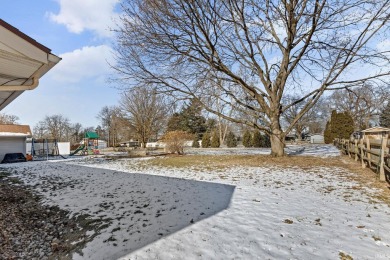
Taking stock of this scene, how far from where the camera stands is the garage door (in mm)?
20062

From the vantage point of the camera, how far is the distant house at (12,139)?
20.0 m

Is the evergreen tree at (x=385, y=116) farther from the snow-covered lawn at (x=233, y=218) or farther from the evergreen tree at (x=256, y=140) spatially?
the snow-covered lawn at (x=233, y=218)

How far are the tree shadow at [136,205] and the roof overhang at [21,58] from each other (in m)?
2.73

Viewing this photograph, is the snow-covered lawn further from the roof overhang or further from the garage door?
the garage door

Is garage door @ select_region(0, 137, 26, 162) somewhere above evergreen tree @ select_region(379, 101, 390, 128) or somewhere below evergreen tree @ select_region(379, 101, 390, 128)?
below

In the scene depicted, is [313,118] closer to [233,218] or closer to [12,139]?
[12,139]

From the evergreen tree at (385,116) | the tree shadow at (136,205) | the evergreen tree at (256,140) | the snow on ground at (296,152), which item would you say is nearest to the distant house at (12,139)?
the snow on ground at (296,152)

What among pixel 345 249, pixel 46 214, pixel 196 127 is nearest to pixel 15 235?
pixel 46 214

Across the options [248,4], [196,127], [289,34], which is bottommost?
[196,127]

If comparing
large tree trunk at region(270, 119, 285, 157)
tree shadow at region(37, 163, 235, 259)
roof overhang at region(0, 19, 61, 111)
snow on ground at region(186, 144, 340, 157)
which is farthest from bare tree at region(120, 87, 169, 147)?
roof overhang at region(0, 19, 61, 111)

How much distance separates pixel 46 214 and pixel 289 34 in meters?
11.3

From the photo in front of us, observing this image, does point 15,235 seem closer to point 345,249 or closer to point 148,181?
point 148,181

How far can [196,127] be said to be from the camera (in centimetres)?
4306

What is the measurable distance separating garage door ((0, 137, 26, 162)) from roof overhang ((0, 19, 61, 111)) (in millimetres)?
19622
